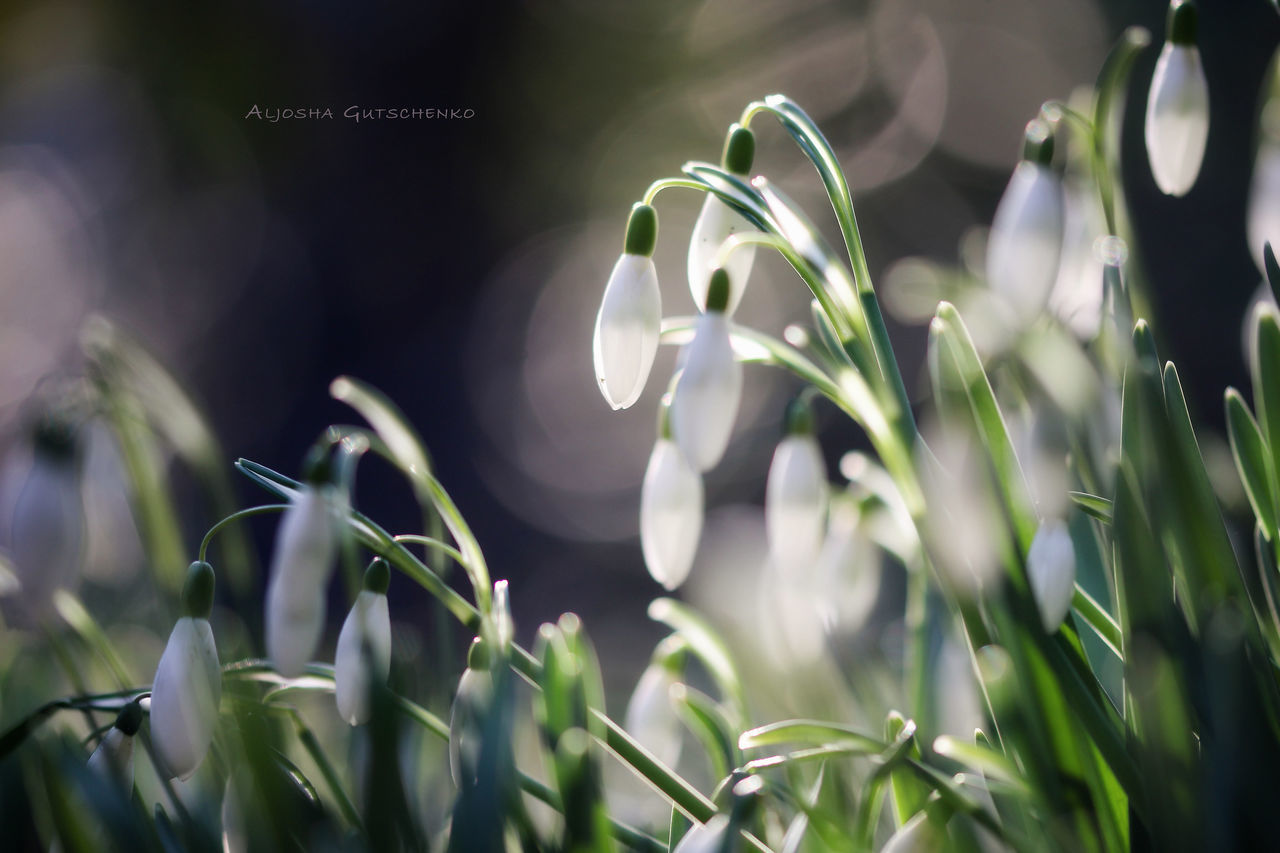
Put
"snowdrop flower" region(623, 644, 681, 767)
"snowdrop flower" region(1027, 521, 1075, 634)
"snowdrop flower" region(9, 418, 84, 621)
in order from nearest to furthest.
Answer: "snowdrop flower" region(1027, 521, 1075, 634) → "snowdrop flower" region(9, 418, 84, 621) → "snowdrop flower" region(623, 644, 681, 767)

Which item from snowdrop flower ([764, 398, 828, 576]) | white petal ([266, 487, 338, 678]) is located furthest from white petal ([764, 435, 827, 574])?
white petal ([266, 487, 338, 678])

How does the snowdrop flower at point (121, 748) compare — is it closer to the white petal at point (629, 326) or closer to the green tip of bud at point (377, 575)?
the green tip of bud at point (377, 575)

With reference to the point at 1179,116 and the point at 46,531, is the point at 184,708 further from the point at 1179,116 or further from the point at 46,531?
the point at 1179,116

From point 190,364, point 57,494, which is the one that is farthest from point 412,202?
point 57,494

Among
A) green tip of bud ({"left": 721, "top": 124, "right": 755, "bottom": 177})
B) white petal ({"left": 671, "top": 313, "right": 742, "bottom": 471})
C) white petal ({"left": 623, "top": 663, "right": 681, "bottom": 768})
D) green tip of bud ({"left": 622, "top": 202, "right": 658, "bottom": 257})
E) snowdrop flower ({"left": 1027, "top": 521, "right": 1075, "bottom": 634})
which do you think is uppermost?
green tip of bud ({"left": 721, "top": 124, "right": 755, "bottom": 177})

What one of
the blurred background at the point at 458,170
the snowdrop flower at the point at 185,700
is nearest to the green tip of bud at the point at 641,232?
the snowdrop flower at the point at 185,700

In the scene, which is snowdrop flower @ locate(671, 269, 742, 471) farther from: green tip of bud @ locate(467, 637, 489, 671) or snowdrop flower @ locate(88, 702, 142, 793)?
snowdrop flower @ locate(88, 702, 142, 793)
